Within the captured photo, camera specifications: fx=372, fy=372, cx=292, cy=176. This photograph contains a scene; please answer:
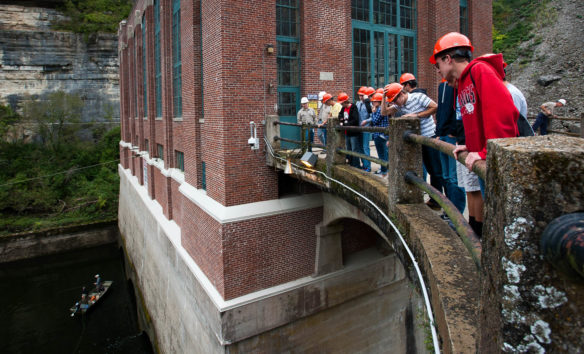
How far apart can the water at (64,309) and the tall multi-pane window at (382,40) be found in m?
16.7

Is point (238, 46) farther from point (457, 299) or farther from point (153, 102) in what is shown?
point (153, 102)

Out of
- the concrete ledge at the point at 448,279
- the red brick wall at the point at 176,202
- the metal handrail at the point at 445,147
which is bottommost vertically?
the red brick wall at the point at 176,202

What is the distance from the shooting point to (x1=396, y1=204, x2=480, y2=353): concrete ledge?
2498 millimetres

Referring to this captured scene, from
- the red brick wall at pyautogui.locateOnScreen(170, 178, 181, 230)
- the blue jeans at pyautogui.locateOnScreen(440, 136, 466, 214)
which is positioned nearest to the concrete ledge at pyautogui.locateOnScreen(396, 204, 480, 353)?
the blue jeans at pyautogui.locateOnScreen(440, 136, 466, 214)

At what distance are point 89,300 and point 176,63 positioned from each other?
15523 mm

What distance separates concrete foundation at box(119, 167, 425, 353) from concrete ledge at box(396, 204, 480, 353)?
4.35 meters

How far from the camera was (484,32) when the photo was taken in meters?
16.4

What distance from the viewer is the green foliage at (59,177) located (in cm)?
2991

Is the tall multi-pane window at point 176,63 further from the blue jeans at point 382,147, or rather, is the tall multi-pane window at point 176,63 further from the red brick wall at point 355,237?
the blue jeans at point 382,147

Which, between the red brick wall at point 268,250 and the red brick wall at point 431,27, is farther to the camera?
the red brick wall at point 431,27

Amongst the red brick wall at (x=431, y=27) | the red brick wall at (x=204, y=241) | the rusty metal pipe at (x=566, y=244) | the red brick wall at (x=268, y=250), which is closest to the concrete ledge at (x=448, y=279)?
the rusty metal pipe at (x=566, y=244)

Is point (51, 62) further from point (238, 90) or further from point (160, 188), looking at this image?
point (238, 90)

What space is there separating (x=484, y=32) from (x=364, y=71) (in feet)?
23.5

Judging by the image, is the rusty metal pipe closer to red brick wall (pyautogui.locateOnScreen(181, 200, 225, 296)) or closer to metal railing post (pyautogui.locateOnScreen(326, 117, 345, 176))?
metal railing post (pyautogui.locateOnScreen(326, 117, 345, 176))
